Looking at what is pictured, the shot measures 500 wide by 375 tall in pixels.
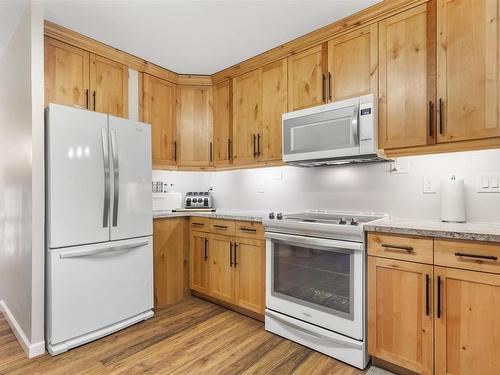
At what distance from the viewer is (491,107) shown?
1652mm

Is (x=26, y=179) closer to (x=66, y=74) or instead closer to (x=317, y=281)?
(x=66, y=74)

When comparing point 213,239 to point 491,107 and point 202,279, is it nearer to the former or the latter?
point 202,279

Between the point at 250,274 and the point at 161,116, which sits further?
the point at 161,116

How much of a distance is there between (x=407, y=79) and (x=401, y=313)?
61.2 inches

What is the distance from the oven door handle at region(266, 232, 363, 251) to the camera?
5.94ft

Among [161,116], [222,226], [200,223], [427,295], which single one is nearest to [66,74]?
[161,116]

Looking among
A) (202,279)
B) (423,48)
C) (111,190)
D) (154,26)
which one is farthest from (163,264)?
(423,48)

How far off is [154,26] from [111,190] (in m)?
1.41

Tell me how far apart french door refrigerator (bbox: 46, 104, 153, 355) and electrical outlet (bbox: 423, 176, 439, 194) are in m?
2.27

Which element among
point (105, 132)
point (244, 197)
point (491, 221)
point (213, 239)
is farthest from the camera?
point (244, 197)

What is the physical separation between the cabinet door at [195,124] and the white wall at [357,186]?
1.14 feet

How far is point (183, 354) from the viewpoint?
197cm

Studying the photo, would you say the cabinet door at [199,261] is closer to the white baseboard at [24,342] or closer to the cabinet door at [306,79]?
the white baseboard at [24,342]

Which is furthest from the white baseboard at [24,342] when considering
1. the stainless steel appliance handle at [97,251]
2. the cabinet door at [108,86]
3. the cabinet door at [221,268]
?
the cabinet door at [108,86]
